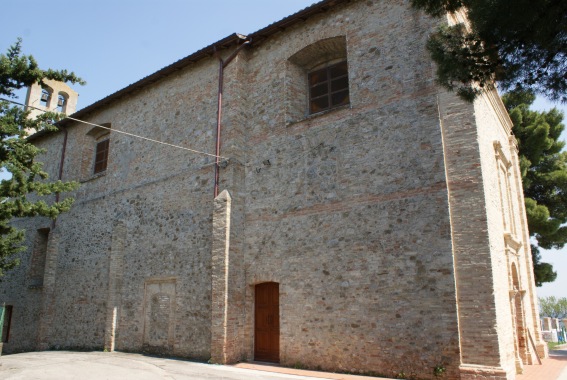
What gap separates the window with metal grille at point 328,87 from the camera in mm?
10703

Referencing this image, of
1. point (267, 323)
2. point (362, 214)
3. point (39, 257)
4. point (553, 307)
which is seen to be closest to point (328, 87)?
point (362, 214)

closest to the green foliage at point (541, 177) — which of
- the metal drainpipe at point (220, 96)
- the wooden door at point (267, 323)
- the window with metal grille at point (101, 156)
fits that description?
the metal drainpipe at point (220, 96)

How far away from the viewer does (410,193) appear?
877cm

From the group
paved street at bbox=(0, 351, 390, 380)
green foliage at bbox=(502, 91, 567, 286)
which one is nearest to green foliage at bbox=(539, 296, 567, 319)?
green foliage at bbox=(502, 91, 567, 286)

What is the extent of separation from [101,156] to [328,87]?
9.62m

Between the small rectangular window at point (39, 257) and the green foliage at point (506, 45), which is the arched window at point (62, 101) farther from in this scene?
the green foliage at point (506, 45)

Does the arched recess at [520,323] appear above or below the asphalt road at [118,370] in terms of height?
above

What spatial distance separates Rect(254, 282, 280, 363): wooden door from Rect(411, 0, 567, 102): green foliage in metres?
6.69

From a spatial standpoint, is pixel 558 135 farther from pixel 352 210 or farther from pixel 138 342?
pixel 138 342

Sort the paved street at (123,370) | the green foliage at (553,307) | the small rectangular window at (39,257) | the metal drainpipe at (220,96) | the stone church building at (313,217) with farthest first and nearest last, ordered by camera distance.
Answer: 1. the green foliage at (553,307)
2. the small rectangular window at (39,257)
3. the metal drainpipe at (220,96)
4. the paved street at (123,370)
5. the stone church building at (313,217)

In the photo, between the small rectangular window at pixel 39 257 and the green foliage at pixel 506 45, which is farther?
the small rectangular window at pixel 39 257

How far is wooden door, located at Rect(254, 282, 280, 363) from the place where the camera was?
10.2 m

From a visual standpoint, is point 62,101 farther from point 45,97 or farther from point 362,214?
point 362,214

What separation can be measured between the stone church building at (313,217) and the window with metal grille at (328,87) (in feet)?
0.12
